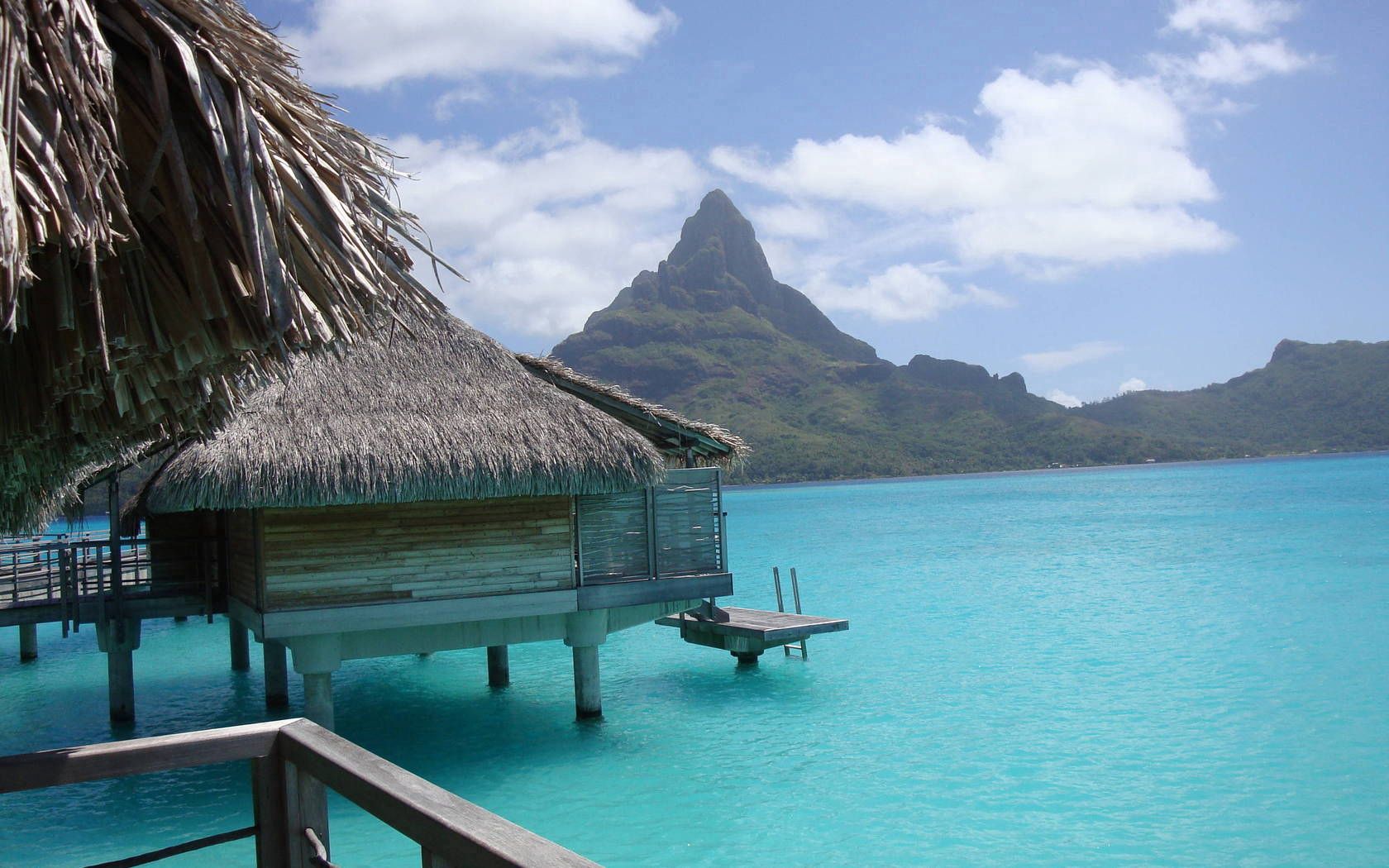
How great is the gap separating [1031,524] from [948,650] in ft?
113

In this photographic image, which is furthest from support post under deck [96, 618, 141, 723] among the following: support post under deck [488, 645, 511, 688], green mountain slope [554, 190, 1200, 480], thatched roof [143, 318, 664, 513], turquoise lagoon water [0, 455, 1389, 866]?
green mountain slope [554, 190, 1200, 480]

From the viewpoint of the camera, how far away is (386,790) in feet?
6.55

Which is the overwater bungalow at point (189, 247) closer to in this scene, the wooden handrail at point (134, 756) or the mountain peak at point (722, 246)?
the wooden handrail at point (134, 756)

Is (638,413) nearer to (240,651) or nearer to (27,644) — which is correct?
(240,651)

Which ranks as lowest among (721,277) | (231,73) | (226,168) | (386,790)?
(386,790)

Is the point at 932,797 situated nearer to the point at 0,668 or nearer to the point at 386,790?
the point at 386,790

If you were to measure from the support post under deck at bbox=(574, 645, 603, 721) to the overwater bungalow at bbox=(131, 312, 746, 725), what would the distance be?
0.09 ft

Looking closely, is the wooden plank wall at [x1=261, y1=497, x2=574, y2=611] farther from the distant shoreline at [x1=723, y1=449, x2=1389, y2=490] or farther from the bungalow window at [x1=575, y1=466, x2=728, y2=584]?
the distant shoreline at [x1=723, y1=449, x2=1389, y2=490]

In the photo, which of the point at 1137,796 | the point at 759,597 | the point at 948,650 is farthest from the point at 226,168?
the point at 759,597

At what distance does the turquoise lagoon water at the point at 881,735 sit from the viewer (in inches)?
383

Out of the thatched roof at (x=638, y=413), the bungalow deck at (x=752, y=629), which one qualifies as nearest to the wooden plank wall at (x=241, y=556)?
the thatched roof at (x=638, y=413)

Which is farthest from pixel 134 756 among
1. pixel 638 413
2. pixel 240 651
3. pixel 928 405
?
pixel 928 405

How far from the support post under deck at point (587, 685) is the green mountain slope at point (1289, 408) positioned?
125431 mm

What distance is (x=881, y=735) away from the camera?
13.3 meters
